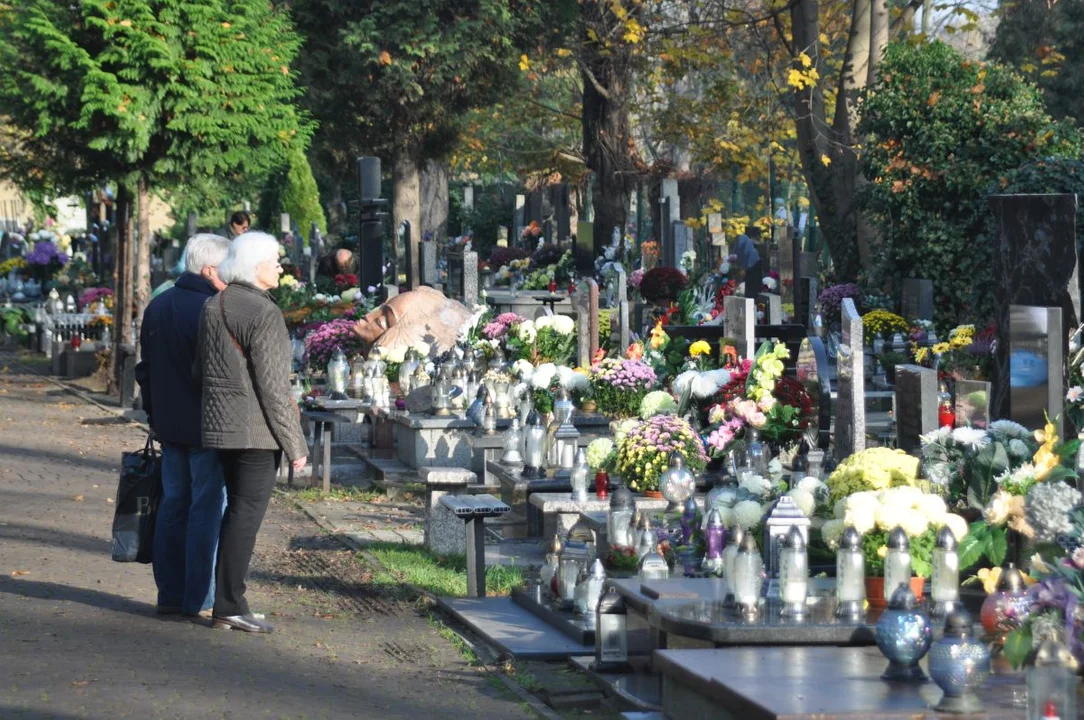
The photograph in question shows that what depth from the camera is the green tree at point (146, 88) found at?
19719 millimetres

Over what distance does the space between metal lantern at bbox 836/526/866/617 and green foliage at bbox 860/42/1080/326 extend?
13220mm

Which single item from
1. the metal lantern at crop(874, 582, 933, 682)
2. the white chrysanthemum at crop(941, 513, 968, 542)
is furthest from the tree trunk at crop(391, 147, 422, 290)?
the metal lantern at crop(874, 582, 933, 682)

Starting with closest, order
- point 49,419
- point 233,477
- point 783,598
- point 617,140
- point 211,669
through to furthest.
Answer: point 783,598 < point 211,669 < point 233,477 < point 49,419 < point 617,140

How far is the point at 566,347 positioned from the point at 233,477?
384 inches

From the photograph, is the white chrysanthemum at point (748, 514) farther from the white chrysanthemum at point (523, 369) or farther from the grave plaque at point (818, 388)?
the white chrysanthemum at point (523, 369)

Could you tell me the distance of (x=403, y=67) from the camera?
94.5 ft

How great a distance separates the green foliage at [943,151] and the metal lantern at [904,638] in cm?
1403

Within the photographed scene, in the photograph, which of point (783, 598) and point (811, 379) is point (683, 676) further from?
point (811, 379)

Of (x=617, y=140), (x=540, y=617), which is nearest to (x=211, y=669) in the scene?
(x=540, y=617)

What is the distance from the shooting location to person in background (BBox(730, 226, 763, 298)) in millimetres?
21500

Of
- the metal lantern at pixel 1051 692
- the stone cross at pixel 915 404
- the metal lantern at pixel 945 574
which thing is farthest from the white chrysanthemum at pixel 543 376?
the metal lantern at pixel 1051 692

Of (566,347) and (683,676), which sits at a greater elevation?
(566,347)

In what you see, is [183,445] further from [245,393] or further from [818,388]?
[818,388]

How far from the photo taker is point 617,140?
30578 millimetres
